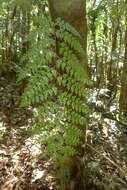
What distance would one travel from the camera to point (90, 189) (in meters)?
2.47

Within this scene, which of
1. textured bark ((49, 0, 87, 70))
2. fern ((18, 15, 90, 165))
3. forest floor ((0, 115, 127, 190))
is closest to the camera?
fern ((18, 15, 90, 165))

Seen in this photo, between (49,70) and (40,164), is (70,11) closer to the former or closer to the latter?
(49,70)

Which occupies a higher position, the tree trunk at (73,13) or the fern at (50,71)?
the tree trunk at (73,13)

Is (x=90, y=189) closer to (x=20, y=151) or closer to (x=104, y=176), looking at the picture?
(x=104, y=176)

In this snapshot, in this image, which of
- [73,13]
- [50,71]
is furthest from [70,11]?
[50,71]

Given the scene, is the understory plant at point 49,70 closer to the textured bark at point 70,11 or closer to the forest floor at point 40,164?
the textured bark at point 70,11

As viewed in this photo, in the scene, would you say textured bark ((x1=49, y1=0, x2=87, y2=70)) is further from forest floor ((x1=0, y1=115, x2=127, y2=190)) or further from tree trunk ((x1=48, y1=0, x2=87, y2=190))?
forest floor ((x1=0, y1=115, x2=127, y2=190))

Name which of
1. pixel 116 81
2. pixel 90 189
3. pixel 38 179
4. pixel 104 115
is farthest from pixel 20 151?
pixel 116 81

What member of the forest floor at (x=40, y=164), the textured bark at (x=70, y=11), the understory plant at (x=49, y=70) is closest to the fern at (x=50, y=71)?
the understory plant at (x=49, y=70)

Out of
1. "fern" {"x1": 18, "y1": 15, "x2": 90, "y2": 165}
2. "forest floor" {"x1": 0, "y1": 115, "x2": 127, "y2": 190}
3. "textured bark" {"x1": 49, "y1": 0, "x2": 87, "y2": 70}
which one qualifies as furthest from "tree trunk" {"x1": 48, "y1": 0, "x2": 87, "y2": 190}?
"forest floor" {"x1": 0, "y1": 115, "x2": 127, "y2": 190}

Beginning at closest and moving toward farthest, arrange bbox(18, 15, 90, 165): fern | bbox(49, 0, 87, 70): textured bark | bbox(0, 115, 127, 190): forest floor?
1. bbox(18, 15, 90, 165): fern
2. bbox(49, 0, 87, 70): textured bark
3. bbox(0, 115, 127, 190): forest floor

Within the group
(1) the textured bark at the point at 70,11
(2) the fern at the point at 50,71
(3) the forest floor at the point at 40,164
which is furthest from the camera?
(3) the forest floor at the point at 40,164

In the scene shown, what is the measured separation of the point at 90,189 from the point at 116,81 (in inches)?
215

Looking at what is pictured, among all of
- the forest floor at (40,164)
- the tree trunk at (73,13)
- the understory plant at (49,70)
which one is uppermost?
the tree trunk at (73,13)
